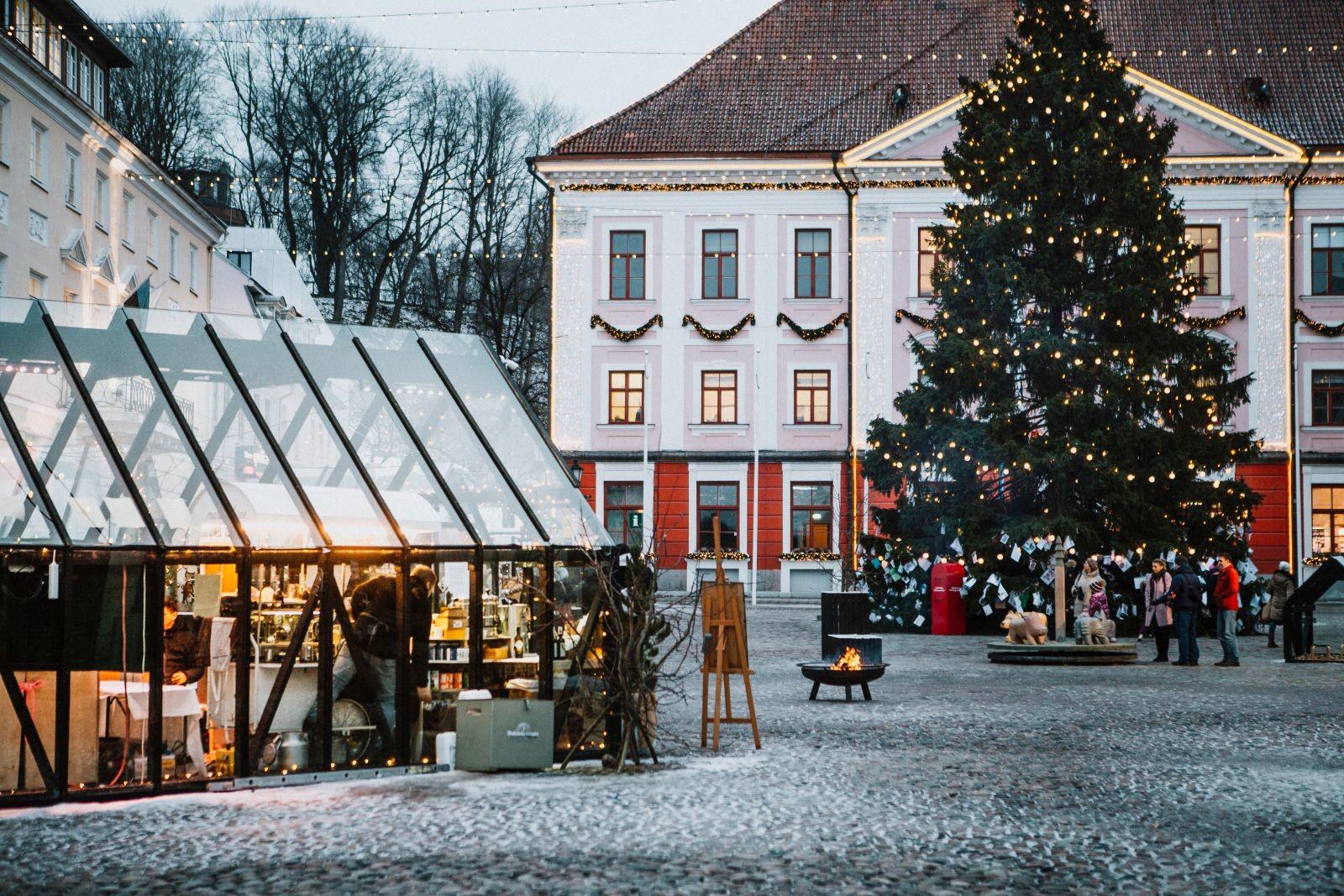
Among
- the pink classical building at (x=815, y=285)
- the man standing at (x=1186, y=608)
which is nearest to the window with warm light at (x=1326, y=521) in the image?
the pink classical building at (x=815, y=285)

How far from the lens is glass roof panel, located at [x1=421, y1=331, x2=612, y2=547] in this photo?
14852 millimetres

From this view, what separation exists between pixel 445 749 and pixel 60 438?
3.89m

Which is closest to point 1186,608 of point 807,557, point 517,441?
point 517,441

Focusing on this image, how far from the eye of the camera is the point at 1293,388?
44969 millimetres

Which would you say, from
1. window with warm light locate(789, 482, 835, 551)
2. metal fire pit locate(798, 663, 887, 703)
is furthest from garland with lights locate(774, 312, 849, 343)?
metal fire pit locate(798, 663, 887, 703)

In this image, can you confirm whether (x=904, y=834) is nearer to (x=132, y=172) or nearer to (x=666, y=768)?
(x=666, y=768)

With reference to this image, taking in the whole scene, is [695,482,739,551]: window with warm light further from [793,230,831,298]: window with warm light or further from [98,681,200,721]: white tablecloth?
[98,681,200,721]: white tablecloth

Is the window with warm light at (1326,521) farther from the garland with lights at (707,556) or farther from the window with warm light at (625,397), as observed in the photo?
the window with warm light at (625,397)

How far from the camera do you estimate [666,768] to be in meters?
13.2

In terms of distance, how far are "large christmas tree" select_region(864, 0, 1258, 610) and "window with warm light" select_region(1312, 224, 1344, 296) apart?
12971mm

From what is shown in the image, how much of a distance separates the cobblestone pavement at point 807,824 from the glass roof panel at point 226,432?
205cm

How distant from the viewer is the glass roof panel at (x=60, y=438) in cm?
1245

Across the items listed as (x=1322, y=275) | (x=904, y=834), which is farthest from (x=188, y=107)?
(x=904, y=834)

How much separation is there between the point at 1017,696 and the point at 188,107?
38.6 m
